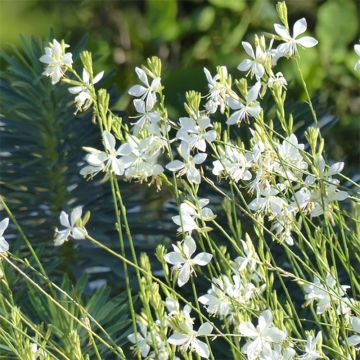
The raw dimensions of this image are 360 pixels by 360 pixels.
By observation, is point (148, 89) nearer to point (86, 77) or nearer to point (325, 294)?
point (86, 77)

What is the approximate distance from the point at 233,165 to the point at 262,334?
0.56 feet

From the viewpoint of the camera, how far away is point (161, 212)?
1.49 m

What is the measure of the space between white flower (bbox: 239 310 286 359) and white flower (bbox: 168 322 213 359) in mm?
30

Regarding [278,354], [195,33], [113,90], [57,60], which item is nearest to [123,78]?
[195,33]

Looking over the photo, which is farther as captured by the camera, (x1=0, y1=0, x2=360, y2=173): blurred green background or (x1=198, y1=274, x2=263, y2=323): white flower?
(x1=0, y1=0, x2=360, y2=173): blurred green background

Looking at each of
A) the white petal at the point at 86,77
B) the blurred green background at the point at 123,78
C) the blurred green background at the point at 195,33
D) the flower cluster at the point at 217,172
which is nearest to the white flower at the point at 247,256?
the flower cluster at the point at 217,172

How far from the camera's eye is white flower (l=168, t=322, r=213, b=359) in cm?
76

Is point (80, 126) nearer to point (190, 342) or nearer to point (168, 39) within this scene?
point (190, 342)

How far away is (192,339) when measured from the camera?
30.1 inches

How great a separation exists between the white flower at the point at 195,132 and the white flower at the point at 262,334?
0.54ft

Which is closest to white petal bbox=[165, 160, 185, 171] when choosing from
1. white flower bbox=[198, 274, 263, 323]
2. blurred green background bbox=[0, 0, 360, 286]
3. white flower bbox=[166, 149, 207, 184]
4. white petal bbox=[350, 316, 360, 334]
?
white flower bbox=[166, 149, 207, 184]

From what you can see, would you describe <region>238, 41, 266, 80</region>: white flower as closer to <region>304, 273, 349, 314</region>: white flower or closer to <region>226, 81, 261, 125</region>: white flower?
<region>226, 81, 261, 125</region>: white flower

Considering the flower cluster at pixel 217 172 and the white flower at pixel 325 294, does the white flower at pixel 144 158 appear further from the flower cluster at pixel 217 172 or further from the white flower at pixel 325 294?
the white flower at pixel 325 294

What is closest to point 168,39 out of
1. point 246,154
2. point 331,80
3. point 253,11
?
point 253,11
